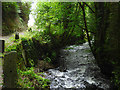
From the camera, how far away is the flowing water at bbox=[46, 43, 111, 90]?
494 centimetres

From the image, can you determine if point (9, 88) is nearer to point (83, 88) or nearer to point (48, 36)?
point (83, 88)

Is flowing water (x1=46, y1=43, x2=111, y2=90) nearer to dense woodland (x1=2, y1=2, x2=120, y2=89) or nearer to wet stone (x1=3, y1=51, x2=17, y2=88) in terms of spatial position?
dense woodland (x1=2, y1=2, x2=120, y2=89)

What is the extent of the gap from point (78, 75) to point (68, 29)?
3325 millimetres

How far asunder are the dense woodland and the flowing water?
55cm

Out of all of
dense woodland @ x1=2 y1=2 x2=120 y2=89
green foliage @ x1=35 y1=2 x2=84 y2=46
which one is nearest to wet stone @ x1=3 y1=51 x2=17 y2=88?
dense woodland @ x1=2 y1=2 x2=120 y2=89

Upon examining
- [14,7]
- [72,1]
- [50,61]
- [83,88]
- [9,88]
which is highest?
[72,1]

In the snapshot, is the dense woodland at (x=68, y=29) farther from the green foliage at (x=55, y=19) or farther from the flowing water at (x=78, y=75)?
the flowing water at (x=78, y=75)

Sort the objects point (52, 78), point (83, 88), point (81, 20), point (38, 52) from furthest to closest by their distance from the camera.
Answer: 1. point (38, 52)
2. point (81, 20)
3. point (52, 78)
4. point (83, 88)

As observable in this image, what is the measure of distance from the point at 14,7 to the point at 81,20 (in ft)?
13.0

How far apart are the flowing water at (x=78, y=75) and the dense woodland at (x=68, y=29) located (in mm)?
555

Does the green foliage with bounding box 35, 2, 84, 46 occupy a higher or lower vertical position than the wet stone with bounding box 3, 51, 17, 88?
higher

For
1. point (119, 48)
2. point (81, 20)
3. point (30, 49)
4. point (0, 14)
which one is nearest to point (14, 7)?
point (0, 14)

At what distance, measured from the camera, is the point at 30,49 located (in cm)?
639

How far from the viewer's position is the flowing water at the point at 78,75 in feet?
16.2
